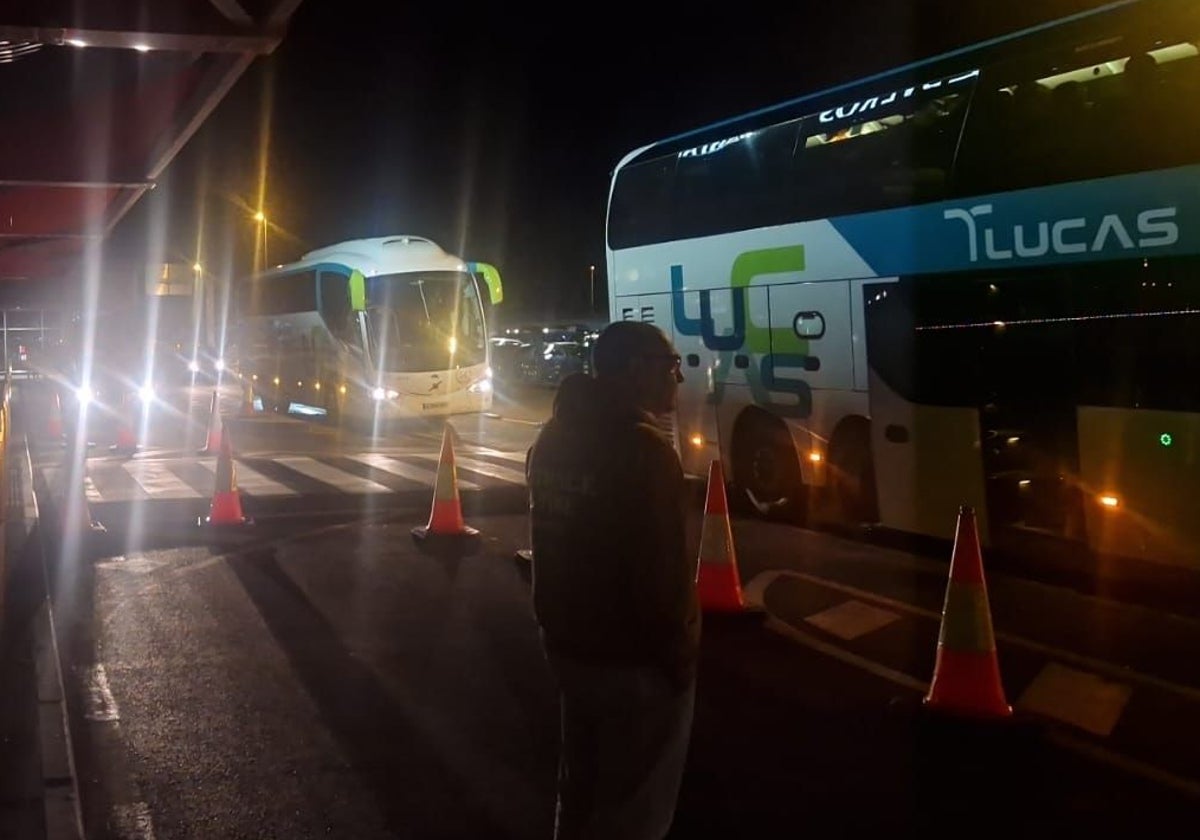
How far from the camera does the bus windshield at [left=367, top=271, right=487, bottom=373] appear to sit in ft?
Answer: 81.7

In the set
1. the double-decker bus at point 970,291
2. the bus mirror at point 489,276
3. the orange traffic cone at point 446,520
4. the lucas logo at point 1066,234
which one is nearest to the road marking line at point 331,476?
the orange traffic cone at point 446,520

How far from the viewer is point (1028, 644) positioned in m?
7.71

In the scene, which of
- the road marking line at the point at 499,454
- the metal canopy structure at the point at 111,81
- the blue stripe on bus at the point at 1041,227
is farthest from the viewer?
the road marking line at the point at 499,454

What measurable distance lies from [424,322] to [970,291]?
1648 centimetres

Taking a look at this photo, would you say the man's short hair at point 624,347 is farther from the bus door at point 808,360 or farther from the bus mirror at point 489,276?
the bus mirror at point 489,276

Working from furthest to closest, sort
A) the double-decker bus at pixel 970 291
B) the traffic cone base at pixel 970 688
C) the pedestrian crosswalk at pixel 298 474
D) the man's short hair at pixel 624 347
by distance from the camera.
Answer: the pedestrian crosswalk at pixel 298 474, the double-decker bus at pixel 970 291, the traffic cone base at pixel 970 688, the man's short hair at pixel 624 347

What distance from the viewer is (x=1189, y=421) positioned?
27.6 feet

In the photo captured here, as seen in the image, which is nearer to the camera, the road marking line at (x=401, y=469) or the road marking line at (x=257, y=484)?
the road marking line at (x=257, y=484)

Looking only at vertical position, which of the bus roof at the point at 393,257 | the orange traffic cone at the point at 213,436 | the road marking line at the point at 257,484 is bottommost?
the road marking line at the point at 257,484

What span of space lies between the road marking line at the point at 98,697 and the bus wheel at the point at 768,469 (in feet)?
22.6

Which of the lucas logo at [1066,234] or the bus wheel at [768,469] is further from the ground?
the lucas logo at [1066,234]

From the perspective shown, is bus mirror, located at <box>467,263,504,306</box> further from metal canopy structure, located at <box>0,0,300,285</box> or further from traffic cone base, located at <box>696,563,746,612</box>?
traffic cone base, located at <box>696,563,746,612</box>

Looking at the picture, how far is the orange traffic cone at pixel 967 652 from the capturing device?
6.13 meters

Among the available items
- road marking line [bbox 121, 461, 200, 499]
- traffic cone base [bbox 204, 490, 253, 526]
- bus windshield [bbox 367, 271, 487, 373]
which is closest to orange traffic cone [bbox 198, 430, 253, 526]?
traffic cone base [bbox 204, 490, 253, 526]
